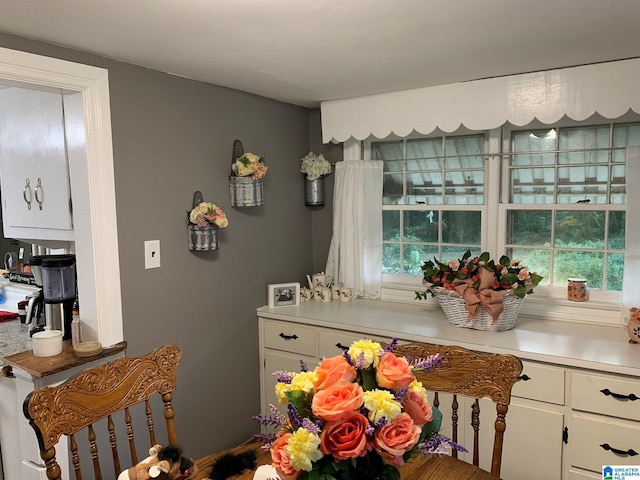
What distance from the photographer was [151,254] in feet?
7.67

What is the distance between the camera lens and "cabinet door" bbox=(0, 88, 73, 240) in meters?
2.17

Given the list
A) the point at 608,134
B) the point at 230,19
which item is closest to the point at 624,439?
the point at 608,134

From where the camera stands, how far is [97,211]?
210 centimetres

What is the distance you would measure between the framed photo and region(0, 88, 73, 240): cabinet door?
4.05ft

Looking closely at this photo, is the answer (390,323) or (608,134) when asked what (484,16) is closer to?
(608,134)

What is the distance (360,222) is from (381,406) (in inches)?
90.4

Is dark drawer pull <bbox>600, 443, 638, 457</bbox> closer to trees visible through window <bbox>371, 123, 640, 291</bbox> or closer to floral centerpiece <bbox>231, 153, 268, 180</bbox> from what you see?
trees visible through window <bbox>371, 123, 640, 291</bbox>

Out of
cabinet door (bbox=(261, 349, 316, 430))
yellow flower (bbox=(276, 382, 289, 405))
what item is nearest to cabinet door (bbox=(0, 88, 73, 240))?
cabinet door (bbox=(261, 349, 316, 430))

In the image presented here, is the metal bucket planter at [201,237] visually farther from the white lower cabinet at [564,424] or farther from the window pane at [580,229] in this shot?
the window pane at [580,229]

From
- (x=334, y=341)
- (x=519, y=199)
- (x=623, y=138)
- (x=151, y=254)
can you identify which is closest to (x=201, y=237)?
Answer: (x=151, y=254)

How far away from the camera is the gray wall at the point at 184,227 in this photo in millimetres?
2240

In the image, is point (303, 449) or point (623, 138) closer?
point (303, 449)

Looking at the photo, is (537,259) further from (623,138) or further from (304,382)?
(304,382)

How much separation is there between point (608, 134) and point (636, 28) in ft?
2.85
